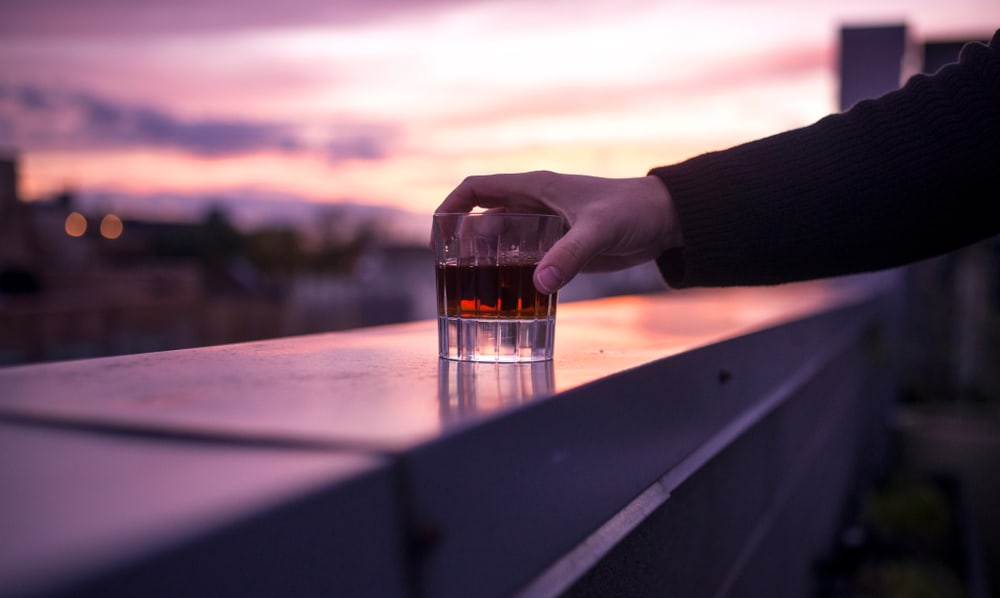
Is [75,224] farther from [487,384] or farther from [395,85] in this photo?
[487,384]

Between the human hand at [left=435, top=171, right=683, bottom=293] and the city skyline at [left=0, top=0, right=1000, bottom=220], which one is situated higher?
the city skyline at [left=0, top=0, right=1000, bottom=220]

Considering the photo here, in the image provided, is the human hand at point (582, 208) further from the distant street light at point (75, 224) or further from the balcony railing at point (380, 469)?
the distant street light at point (75, 224)

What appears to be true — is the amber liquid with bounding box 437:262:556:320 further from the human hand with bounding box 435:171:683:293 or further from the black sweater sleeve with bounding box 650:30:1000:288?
the black sweater sleeve with bounding box 650:30:1000:288

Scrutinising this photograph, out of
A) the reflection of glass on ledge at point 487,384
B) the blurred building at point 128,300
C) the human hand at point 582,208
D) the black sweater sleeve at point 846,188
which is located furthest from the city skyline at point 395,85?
the reflection of glass on ledge at point 487,384

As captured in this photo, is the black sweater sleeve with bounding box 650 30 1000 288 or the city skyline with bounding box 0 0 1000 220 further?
the city skyline with bounding box 0 0 1000 220

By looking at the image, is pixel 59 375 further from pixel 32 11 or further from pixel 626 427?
pixel 32 11

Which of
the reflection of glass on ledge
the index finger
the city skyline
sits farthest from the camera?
the city skyline

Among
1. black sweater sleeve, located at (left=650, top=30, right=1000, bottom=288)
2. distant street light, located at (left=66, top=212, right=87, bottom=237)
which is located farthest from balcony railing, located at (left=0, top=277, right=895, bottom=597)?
distant street light, located at (left=66, top=212, right=87, bottom=237)
